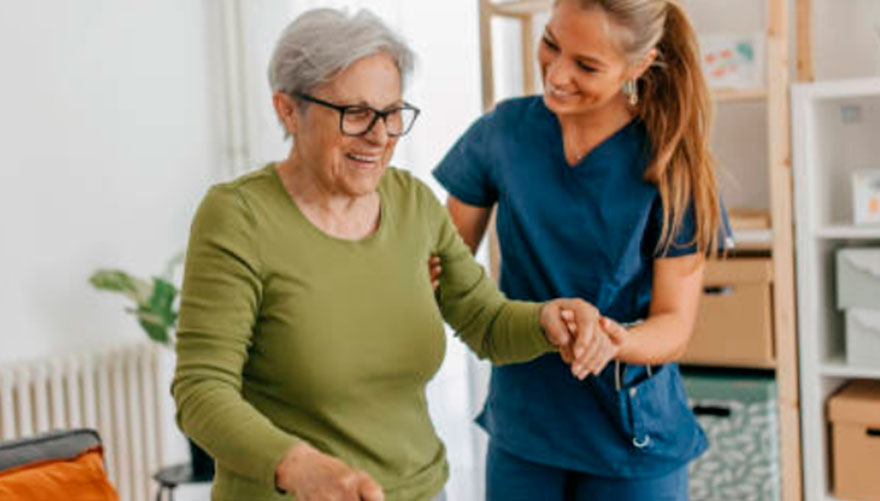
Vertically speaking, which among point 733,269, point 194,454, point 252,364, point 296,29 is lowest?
point 194,454

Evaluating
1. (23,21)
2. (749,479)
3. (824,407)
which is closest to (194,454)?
(23,21)

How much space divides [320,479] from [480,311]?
1.54 ft

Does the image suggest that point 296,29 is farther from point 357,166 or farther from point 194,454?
point 194,454

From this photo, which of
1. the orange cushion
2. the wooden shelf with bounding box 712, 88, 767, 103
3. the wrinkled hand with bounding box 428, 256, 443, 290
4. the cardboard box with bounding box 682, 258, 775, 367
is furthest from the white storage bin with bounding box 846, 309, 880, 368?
the orange cushion

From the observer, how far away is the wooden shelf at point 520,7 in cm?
301

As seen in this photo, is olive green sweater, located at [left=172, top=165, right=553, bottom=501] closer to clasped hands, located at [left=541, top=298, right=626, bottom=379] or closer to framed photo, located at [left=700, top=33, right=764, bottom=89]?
clasped hands, located at [left=541, top=298, right=626, bottom=379]

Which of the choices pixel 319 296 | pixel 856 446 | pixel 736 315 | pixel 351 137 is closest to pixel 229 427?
pixel 319 296

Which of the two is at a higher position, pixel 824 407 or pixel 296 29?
pixel 296 29

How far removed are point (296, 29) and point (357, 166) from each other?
17 cm

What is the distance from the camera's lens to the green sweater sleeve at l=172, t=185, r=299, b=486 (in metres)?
1.12

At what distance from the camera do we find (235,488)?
1248mm

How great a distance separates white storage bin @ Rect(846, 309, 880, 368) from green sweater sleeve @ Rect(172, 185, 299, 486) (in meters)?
2.02

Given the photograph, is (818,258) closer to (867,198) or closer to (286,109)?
(867,198)

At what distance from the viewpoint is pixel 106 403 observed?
10.9 feet
